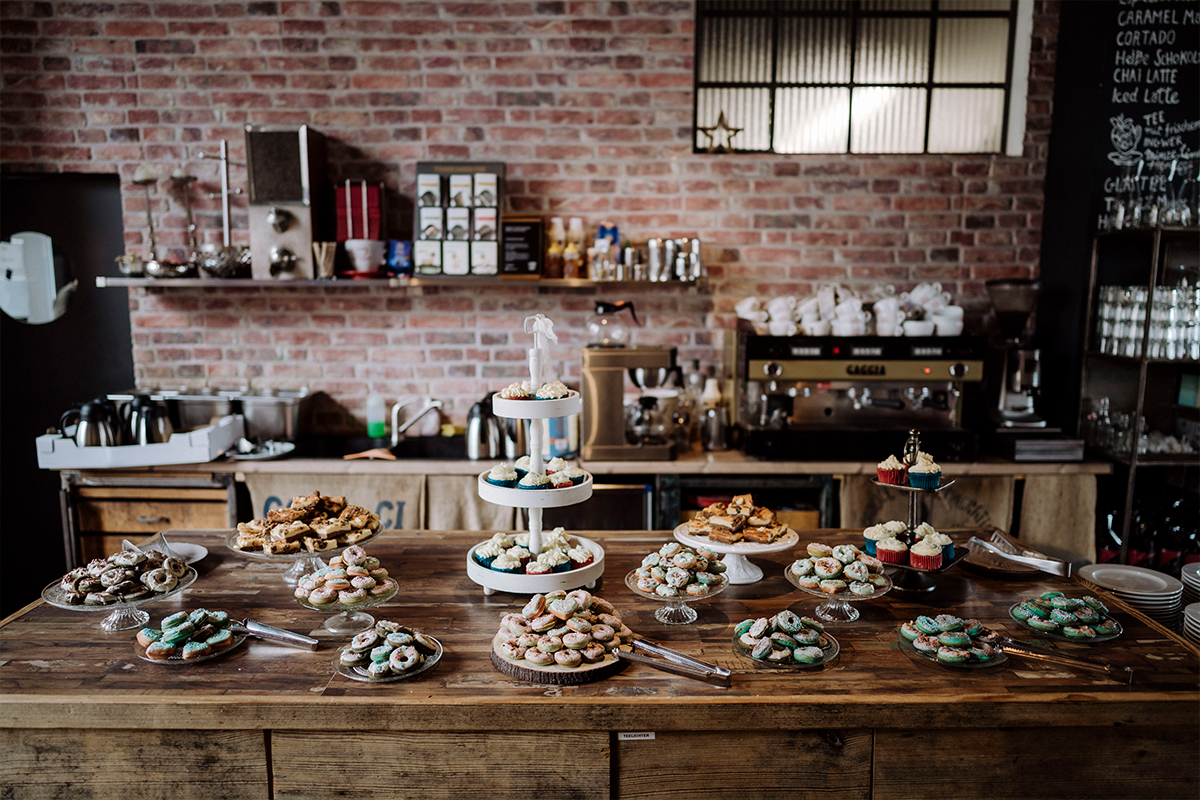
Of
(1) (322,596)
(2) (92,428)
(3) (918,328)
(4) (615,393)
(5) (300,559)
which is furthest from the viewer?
(3) (918,328)

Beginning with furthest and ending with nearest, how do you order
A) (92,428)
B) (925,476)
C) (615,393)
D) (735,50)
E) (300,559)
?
(735,50), (615,393), (92,428), (300,559), (925,476)

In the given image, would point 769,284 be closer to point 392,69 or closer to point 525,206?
point 525,206

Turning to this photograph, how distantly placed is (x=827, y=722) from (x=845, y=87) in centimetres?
356

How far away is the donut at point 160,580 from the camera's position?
1.75m

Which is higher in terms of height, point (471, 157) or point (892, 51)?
point (892, 51)

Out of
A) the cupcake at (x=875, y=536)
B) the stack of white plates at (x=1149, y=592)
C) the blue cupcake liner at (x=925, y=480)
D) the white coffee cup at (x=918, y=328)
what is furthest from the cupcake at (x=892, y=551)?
the white coffee cup at (x=918, y=328)

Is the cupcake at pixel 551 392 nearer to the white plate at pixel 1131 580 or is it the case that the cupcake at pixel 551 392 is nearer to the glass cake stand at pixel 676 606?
the glass cake stand at pixel 676 606

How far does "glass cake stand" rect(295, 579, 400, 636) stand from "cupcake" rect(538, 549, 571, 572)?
0.36 m

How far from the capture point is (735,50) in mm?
3965

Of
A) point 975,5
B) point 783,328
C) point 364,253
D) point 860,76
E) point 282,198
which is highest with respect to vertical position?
point 975,5

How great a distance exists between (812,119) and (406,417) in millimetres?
2768

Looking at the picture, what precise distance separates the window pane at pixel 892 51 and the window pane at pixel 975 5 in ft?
0.42

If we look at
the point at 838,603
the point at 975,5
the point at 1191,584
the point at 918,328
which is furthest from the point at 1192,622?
the point at 975,5

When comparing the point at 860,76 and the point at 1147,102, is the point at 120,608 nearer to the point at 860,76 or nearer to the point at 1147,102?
the point at 860,76
